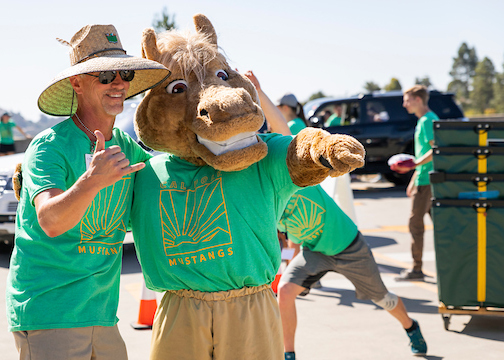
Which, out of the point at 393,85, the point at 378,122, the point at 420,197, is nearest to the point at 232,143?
the point at 420,197

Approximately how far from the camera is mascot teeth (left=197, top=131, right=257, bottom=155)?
235cm

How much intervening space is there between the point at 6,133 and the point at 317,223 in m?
14.3

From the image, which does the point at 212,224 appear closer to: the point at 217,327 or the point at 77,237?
the point at 217,327

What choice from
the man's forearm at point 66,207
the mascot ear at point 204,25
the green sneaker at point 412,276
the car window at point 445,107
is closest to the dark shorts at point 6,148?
the car window at point 445,107

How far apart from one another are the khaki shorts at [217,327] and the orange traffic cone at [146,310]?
2389mm

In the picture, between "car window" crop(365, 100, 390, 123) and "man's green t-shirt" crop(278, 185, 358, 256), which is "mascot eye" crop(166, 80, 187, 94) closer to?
"man's green t-shirt" crop(278, 185, 358, 256)

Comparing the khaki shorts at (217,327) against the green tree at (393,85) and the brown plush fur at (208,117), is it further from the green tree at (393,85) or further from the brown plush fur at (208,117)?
the green tree at (393,85)

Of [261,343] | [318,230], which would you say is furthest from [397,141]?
[261,343]

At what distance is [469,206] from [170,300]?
2886 millimetres

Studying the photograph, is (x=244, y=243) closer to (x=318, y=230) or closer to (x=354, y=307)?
(x=318, y=230)

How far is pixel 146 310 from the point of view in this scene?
4.89m

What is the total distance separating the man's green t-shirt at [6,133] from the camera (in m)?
16.1

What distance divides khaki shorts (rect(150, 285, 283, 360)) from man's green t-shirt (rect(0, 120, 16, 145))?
15176 mm

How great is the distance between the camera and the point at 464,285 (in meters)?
4.61
